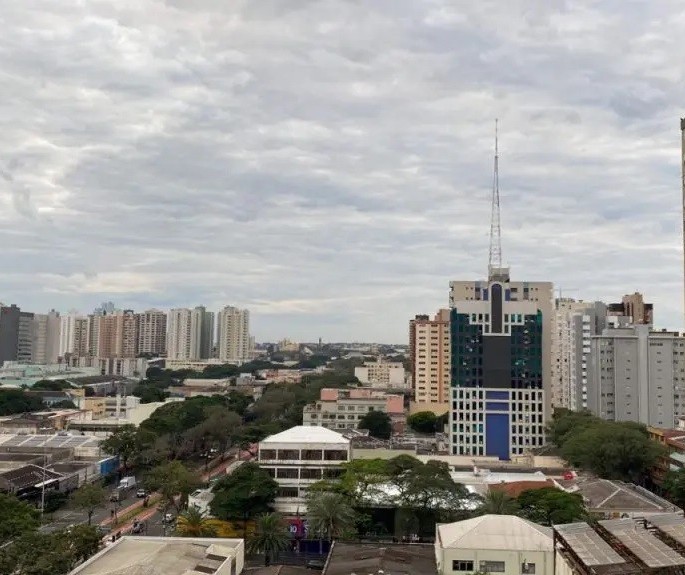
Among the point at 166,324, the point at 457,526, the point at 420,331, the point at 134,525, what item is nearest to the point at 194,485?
the point at 134,525

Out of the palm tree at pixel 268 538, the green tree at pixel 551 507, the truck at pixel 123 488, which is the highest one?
the green tree at pixel 551 507

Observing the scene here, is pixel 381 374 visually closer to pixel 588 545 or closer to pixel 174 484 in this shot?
pixel 174 484

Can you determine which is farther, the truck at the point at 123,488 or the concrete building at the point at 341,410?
the concrete building at the point at 341,410

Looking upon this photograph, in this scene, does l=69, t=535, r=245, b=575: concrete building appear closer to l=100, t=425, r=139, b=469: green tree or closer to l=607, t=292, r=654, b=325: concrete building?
l=100, t=425, r=139, b=469: green tree

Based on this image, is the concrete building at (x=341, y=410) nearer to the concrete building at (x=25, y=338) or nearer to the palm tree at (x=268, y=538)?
the palm tree at (x=268, y=538)

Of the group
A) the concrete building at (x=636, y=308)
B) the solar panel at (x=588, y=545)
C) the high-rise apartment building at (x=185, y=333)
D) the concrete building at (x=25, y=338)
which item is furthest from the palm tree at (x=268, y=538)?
the high-rise apartment building at (x=185, y=333)

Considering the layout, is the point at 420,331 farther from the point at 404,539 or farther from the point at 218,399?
the point at 404,539

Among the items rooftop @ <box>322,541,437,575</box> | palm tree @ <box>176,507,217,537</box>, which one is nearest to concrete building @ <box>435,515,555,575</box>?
rooftop @ <box>322,541,437,575</box>
